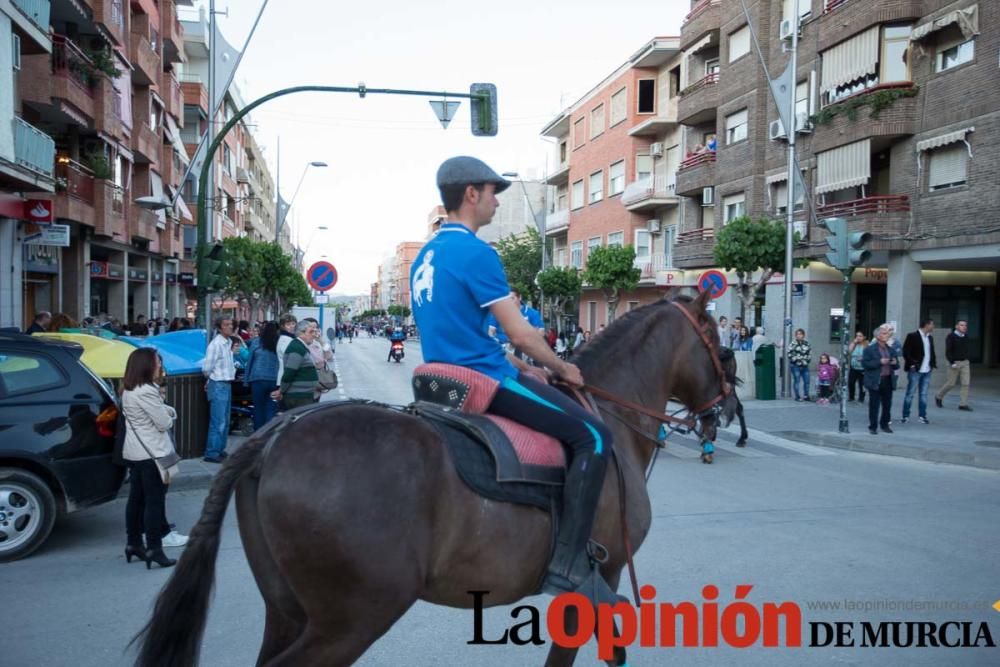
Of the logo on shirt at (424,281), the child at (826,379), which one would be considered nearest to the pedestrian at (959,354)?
the child at (826,379)

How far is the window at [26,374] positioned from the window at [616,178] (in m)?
37.0

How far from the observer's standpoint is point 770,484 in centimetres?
960

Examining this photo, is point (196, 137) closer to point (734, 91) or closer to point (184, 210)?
point (184, 210)

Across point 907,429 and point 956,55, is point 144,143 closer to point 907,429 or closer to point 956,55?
point 956,55

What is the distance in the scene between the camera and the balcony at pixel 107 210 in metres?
22.8

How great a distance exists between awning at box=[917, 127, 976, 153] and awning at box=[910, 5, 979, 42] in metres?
2.42

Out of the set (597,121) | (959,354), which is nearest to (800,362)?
(959,354)

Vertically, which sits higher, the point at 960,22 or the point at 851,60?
the point at 851,60

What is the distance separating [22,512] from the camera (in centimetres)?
638

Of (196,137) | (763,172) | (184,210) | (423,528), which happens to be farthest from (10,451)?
(196,137)

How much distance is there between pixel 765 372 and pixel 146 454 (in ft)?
52.4

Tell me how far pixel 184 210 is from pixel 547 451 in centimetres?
3344

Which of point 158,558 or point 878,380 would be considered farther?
point 878,380

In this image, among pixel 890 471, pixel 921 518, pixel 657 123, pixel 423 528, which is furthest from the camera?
pixel 657 123
